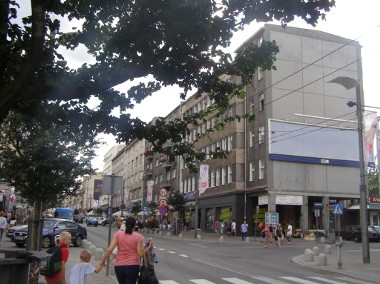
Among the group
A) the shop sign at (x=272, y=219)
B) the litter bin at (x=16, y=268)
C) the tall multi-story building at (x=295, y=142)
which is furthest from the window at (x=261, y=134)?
the litter bin at (x=16, y=268)

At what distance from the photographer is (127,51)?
7.13 m

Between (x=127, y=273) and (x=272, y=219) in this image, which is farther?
(x=272, y=219)

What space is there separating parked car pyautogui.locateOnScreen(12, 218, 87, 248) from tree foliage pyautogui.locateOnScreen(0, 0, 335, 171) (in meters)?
15.3

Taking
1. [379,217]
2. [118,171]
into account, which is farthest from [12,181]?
[118,171]

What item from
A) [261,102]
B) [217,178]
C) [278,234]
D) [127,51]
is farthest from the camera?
[217,178]

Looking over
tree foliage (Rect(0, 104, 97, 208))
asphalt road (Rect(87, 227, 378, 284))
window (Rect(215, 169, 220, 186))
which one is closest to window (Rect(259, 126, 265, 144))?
window (Rect(215, 169, 220, 186))

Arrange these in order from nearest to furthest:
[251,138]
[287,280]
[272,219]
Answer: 1. [287,280]
2. [272,219]
3. [251,138]

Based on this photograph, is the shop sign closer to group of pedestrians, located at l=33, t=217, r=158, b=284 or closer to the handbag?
the handbag

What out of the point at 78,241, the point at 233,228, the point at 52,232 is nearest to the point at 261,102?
the point at 233,228

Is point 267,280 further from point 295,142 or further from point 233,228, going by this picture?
point 295,142

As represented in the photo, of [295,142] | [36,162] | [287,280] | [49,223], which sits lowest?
[287,280]

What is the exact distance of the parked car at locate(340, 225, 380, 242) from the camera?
3766cm

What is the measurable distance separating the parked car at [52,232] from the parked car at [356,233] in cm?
2419

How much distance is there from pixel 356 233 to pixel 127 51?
3649 centimetres
